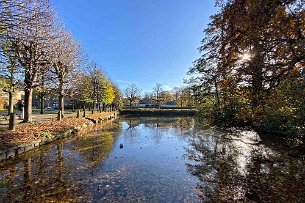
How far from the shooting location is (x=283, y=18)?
7.36 meters

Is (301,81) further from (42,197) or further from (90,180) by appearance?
(42,197)

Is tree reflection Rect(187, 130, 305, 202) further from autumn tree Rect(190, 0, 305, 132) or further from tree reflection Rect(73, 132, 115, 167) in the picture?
tree reflection Rect(73, 132, 115, 167)

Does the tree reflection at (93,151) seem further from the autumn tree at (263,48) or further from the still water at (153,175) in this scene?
the autumn tree at (263,48)

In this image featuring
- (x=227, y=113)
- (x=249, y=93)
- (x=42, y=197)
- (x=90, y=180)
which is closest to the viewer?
(x=42, y=197)

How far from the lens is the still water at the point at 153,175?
23.8ft

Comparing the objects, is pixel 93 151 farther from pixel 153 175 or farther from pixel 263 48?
pixel 263 48

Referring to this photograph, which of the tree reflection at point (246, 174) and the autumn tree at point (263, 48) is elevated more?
the autumn tree at point (263, 48)

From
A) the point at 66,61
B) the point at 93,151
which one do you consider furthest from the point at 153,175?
the point at 66,61

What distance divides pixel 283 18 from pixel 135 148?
11.0m

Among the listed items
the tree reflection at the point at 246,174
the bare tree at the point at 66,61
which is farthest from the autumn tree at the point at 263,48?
the bare tree at the point at 66,61

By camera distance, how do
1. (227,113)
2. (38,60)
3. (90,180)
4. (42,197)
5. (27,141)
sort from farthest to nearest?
(227,113)
(38,60)
(27,141)
(90,180)
(42,197)

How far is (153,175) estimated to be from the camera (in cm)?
955

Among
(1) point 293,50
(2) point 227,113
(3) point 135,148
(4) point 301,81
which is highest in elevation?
(1) point 293,50

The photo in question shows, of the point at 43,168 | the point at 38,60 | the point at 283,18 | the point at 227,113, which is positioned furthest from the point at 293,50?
the point at 227,113
